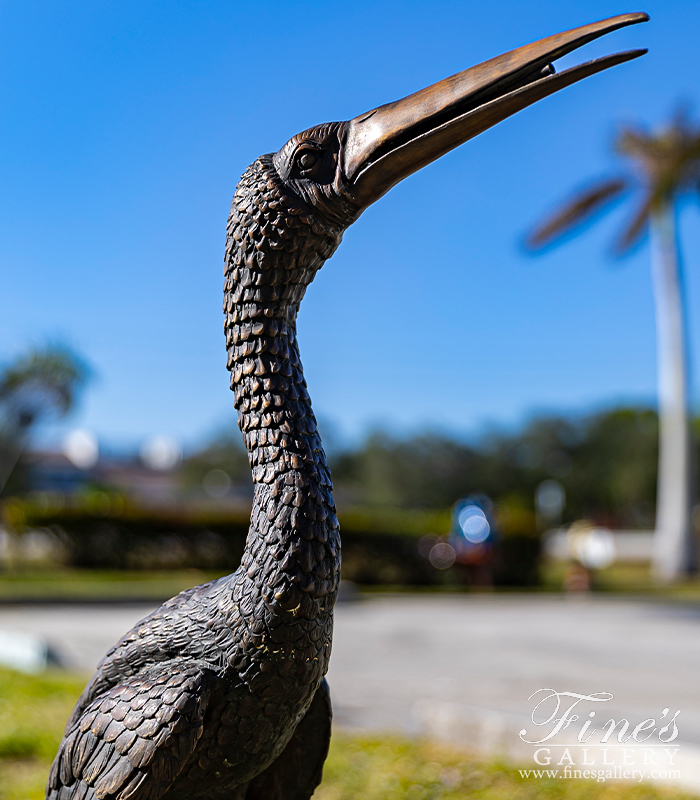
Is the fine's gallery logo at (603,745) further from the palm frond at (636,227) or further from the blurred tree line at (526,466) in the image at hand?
the blurred tree line at (526,466)

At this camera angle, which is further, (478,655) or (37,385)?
(37,385)

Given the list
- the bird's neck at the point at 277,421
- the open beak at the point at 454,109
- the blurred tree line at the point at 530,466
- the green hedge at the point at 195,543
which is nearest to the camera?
the open beak at the point at 454,109

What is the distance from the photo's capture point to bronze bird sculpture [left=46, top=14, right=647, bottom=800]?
1.63 m

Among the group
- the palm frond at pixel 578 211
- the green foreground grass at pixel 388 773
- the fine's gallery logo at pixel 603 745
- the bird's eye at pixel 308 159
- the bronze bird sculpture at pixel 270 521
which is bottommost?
the green foreground grass at pixel 388 773

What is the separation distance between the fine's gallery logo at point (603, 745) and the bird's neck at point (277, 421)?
2544 millimetres

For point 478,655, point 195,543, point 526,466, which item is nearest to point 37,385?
point 195,543

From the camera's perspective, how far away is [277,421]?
5.99 ft

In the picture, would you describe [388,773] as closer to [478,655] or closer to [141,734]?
[141,734]

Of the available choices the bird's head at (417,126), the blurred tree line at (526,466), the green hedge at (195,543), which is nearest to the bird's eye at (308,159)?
the bird's head at (417,126)

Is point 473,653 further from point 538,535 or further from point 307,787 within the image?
point 538,535

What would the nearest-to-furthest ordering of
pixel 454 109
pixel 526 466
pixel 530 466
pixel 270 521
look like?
pixel 454 109 < pixel 270 521 < pixel 526 466 < pixel 530 466

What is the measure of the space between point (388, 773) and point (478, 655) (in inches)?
154

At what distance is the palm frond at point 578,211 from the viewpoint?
16.3 metres

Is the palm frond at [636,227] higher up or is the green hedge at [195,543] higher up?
the palm frond at [636,227]
